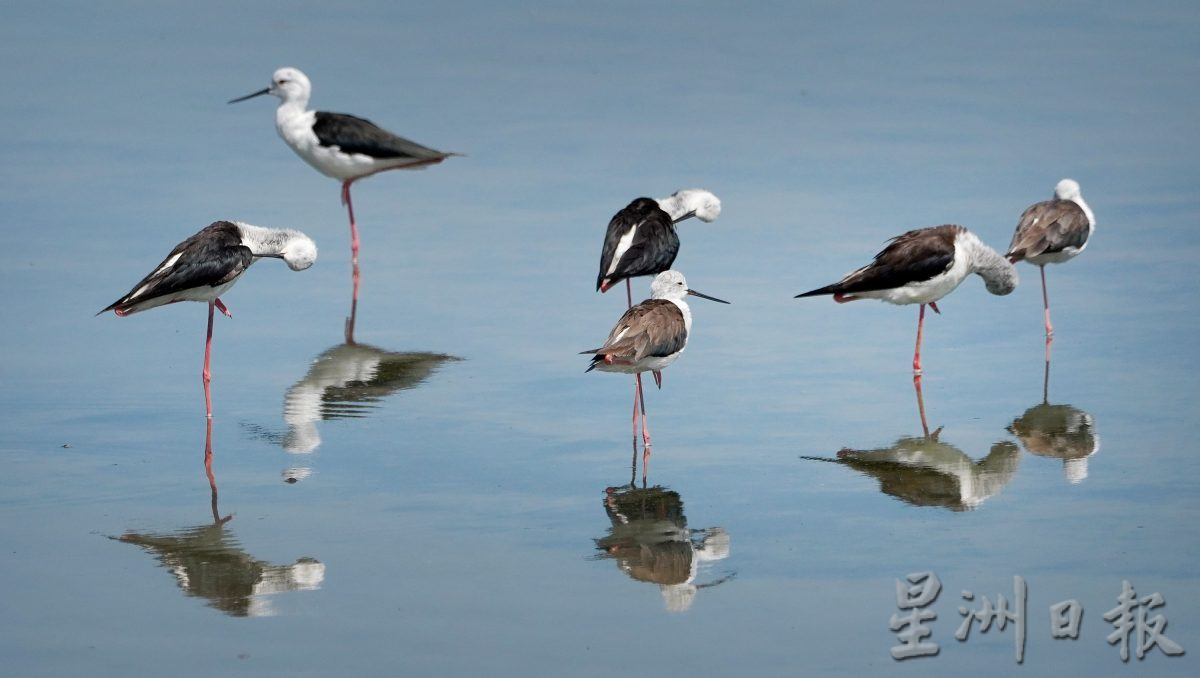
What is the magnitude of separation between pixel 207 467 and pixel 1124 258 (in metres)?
7.43

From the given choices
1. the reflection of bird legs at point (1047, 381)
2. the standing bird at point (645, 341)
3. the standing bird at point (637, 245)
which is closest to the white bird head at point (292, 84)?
the standing bird at point (637, 245)

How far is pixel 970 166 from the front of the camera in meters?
15.1

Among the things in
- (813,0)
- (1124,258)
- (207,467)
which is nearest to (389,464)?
(207,467)

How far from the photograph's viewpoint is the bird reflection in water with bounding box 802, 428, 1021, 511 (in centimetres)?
779

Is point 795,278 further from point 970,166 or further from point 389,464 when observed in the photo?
point 389,464

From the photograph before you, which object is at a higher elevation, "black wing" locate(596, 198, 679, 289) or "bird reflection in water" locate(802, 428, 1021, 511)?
"black wing" locate(596, 198, 679, 289)

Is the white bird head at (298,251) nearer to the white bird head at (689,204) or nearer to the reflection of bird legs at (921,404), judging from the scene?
the white bird head at (689,204)

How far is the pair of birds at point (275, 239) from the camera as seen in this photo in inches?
370

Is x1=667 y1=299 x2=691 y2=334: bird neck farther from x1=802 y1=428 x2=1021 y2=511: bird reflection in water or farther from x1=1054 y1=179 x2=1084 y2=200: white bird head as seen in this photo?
x1=1054 y1=179 x2=1084 y2=200: white bird head

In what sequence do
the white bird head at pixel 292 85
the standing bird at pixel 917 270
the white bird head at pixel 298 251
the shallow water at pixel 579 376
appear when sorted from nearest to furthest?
the shallow water at pixel 579 376, the white bird head at pixel 298 251, the standing bird at pixel 917 270, the white bird head at pixel 292 85

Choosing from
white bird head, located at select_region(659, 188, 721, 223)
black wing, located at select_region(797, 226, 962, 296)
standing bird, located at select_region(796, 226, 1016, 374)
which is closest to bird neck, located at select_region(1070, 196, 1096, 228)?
standing bird, located at select_region(796, 226, 1016, 374)

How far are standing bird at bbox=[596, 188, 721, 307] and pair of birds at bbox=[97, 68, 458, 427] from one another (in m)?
2.00

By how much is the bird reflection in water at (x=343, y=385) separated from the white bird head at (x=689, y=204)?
309 centimetres

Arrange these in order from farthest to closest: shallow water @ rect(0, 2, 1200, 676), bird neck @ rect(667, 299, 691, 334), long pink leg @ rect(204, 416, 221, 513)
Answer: bird neck @ rect(667, 299, 691, 334) < long pink leg @ rect(204, 416, 221, 513) < shallow water @ rect(0, 2, 1200, 676)
